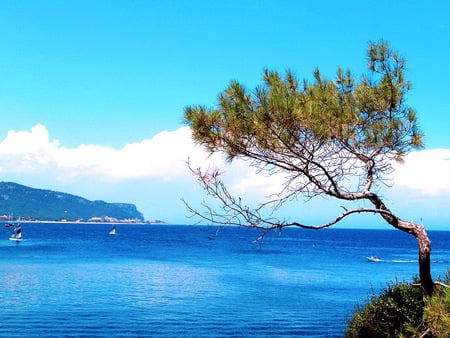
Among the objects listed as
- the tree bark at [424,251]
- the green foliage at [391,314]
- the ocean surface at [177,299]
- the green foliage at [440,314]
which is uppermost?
the tree bark at [424,251]

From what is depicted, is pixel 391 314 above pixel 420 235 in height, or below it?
below

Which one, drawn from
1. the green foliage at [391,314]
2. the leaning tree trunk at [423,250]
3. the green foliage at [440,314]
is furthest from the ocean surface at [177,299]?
the green foliage at [440,314]

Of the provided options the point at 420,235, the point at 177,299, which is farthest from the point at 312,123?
the point at 177,299

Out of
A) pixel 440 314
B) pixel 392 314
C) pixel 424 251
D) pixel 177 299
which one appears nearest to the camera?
pixel 440 314

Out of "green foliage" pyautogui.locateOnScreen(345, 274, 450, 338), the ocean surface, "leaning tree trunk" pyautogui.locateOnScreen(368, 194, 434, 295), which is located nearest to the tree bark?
"leaning tree trunk" pyautogui.locateOnScreen(368, 194, 434, 295)

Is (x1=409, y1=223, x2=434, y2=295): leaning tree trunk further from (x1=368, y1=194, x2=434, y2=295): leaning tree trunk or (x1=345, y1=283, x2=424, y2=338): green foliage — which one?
(x1=345, y1=283, x2=424, y2=338): green foliage

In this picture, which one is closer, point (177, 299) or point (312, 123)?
point (312, 123)

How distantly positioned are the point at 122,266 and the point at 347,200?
1833 inches

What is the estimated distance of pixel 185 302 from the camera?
103 ft

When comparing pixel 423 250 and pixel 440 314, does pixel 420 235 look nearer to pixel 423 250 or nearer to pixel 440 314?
Answer: pixel 423 250

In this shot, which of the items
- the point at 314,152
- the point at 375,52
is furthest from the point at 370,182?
the point at 375,52

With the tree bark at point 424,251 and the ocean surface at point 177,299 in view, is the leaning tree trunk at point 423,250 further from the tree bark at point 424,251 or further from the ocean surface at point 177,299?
the ocean surface at point 177,299

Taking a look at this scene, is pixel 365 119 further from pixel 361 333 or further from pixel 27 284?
pixel 27 284

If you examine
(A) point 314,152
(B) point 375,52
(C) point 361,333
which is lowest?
(C) point 361,333
